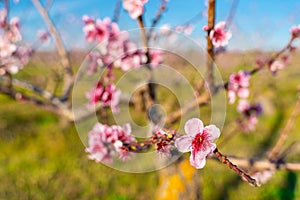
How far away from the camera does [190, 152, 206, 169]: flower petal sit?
90 cm

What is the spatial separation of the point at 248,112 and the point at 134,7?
166 centimetres

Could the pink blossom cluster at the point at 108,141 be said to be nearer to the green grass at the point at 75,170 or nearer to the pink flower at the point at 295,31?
the pink flower at the point at 295,31

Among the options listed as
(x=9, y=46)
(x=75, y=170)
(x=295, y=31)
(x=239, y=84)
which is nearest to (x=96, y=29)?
(x=9, y=46)

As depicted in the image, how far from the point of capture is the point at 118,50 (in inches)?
78.9

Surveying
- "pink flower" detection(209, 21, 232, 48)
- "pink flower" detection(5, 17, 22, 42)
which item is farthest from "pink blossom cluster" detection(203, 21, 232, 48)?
"pink flower" detection(5, 17, 22, 42)

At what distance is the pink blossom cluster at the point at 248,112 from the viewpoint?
277cm

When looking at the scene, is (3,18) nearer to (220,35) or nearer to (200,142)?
(220,35)

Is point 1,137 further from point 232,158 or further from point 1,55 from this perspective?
point 232,158

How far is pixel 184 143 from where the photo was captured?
0.85 metres

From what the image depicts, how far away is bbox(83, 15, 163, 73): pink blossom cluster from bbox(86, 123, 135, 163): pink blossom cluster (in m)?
0.63

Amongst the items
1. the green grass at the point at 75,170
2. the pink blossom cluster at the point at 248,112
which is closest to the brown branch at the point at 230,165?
the pink blossom cluster at the point at 248,112

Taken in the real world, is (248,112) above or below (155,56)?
below

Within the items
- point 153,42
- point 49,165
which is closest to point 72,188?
point 49,165

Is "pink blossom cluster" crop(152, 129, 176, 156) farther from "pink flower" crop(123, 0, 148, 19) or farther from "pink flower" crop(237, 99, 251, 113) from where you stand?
"pink flower" crop(237, 99, 251, 113)
